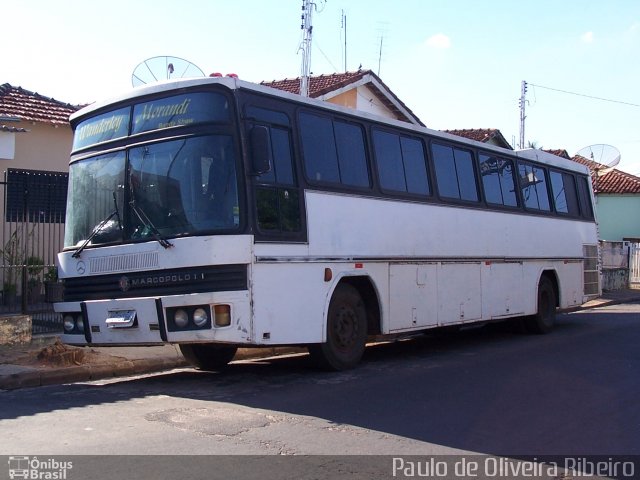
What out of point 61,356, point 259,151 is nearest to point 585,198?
point 259,151

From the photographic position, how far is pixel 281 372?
32.1 feet

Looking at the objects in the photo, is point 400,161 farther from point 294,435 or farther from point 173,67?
point 294,435

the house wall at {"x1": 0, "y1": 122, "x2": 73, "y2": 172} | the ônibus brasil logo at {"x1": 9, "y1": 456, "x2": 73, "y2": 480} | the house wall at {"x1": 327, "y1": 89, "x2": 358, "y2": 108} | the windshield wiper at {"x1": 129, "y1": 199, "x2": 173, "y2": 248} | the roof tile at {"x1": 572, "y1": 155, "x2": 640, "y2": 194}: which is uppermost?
the house wall at {"x1": 327, "y1": 89, "x2": 358, "y2": 108}

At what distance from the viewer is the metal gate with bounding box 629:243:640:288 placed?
1200 inches

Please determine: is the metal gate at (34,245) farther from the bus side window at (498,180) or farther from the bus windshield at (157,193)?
the bus side window at (498,180)

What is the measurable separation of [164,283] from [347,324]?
8.60 ft

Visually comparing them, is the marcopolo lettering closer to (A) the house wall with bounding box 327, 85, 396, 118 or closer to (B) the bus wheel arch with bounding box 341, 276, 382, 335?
(B) the bus wheel arch with bounding box 341, 276, 382, 335

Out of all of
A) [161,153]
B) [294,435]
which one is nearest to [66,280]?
[161,153]

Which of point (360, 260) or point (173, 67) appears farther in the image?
point (173, 67)

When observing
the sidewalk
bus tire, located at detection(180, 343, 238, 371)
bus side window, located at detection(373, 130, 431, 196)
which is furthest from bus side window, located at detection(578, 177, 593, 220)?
bus tire, located at detection(180, 343, 238, 371)

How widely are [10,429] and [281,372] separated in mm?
3984

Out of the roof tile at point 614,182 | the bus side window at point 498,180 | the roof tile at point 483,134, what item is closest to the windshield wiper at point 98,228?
the bus side window at point 498,180

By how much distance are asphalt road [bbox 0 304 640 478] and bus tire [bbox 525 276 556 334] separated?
367cm

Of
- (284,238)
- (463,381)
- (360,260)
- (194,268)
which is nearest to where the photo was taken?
(194,268)
